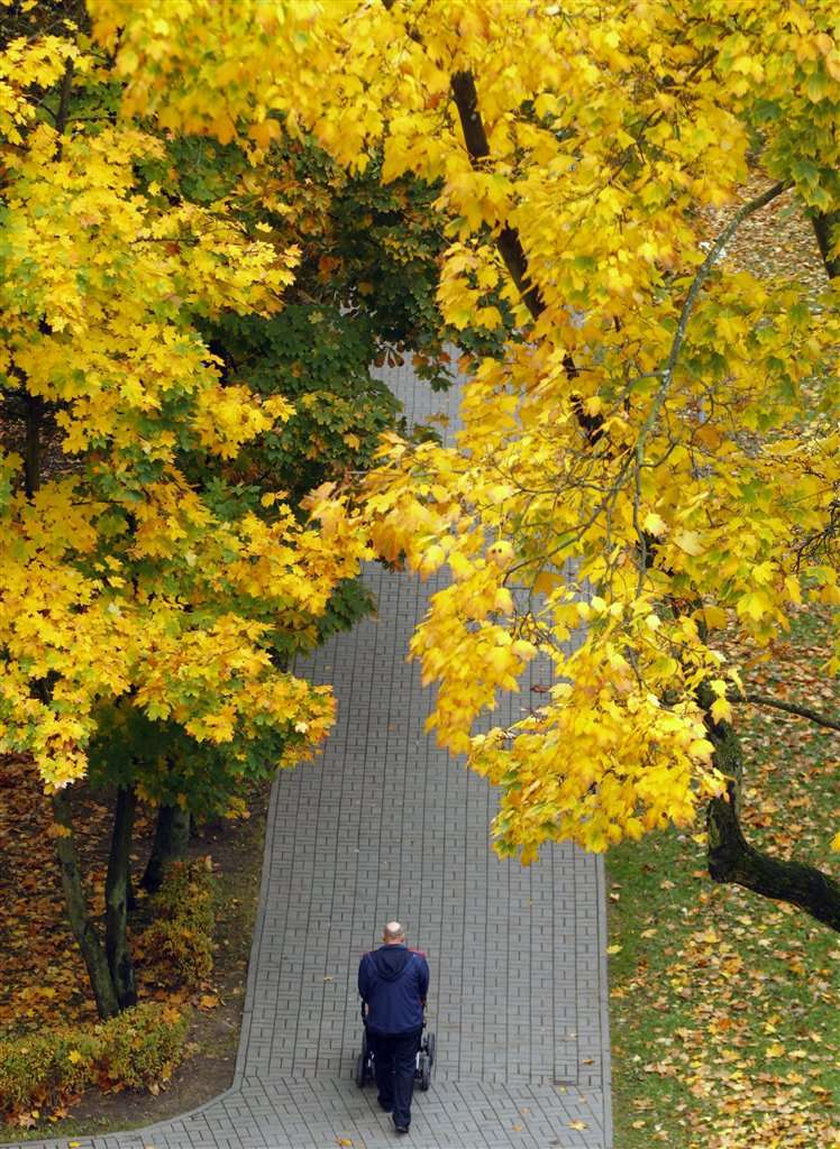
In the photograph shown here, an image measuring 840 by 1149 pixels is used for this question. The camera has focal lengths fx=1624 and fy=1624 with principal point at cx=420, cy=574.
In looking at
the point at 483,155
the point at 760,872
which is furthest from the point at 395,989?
the point at 483,155

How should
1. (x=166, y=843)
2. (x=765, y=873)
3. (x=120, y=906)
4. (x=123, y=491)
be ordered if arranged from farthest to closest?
Result: (x=166, y=843) < (x=120, y=906) < (x=123, y=491) < (x=765, y=873)

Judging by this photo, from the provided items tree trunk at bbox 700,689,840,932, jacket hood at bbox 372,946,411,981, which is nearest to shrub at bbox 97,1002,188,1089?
jacket hood at bbox 372,946,411,981

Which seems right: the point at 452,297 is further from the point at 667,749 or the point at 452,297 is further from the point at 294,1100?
the point at 294,1100

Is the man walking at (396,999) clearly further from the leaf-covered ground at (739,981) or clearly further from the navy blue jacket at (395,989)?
the leaf-covered ground at (739,981)

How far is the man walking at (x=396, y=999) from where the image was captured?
38.6ft

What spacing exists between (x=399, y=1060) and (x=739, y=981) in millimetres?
3457

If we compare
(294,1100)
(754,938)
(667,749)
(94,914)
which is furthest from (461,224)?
(94,914)

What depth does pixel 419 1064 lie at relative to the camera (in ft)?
41.0

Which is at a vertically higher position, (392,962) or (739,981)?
(739,981)

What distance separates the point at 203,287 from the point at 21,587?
2382 mm

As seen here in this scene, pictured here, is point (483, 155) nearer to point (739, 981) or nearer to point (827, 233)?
point (827, 233)

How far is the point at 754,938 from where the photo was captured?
14344 mm

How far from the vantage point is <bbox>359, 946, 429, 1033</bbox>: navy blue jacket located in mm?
11766

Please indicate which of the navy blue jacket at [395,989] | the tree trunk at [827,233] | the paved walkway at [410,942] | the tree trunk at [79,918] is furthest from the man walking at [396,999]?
the tree trunk at [827,233]
